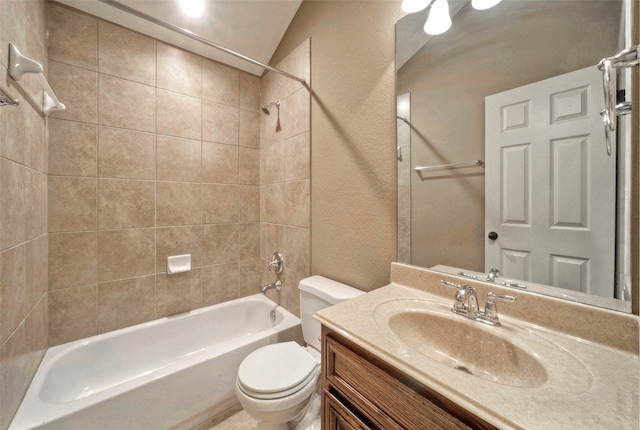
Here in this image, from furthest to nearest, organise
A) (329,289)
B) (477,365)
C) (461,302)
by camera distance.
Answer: (329,289) < (461,302) < (477,365)

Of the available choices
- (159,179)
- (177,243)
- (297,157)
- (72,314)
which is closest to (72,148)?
(159,179)

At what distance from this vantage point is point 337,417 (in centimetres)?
79

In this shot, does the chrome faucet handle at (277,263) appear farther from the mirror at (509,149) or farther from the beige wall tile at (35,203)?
the beige wall tile at (35,203)

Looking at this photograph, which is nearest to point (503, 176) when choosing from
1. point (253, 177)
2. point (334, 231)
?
point (334, 231)

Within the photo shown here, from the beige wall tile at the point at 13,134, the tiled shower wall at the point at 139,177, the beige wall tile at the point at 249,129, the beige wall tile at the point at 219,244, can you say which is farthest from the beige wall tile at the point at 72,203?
the beige wall tile at the point at 249,129

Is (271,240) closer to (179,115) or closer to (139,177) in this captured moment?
(139,177)

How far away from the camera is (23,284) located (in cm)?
107

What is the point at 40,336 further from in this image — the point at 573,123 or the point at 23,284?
the point at 573,123

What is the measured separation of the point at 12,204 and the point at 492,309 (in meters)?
1.87

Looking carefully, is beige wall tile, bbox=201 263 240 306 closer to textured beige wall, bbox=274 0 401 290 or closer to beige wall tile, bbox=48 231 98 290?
beige wall tile, bbox=48 231 98 290

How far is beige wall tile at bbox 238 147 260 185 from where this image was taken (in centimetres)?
217

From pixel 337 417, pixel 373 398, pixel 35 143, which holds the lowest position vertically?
pixel 337 417

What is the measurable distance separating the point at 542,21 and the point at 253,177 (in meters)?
2.00

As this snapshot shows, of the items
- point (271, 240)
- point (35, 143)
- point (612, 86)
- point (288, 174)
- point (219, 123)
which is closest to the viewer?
point (612, 86)
